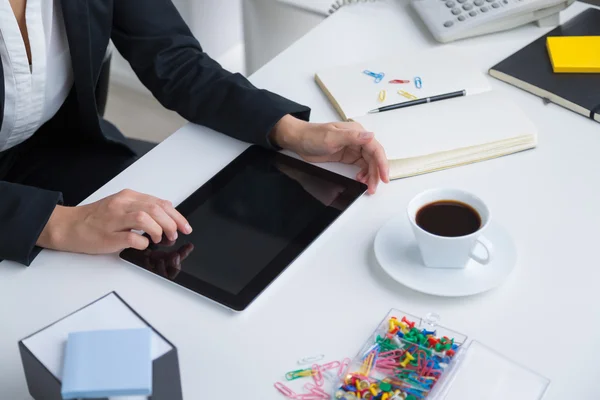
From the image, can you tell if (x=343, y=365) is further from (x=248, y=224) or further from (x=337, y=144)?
(x=337, y=144)

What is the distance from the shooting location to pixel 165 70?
123cm

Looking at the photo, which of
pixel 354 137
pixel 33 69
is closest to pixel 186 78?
pixel 33 69

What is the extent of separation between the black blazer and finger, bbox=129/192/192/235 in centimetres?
21

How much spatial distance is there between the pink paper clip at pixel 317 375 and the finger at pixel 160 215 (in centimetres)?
26

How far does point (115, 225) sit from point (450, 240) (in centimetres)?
40

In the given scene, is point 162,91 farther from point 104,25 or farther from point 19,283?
point 19,283

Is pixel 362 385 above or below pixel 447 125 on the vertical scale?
below

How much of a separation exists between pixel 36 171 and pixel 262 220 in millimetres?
563

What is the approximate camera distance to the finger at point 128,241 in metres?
0.90

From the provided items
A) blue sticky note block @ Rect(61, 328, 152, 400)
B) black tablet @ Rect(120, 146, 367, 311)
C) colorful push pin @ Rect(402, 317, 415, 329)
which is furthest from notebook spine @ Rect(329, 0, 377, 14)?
blue sticky note block @ Rect(61, 328, 152, 400)

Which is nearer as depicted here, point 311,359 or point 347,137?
point 311,359

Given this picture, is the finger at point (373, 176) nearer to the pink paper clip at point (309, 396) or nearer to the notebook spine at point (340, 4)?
the pink paper clip at point (309, 396)

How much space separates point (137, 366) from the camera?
2.10ft

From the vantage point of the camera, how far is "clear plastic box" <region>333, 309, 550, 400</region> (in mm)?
734
